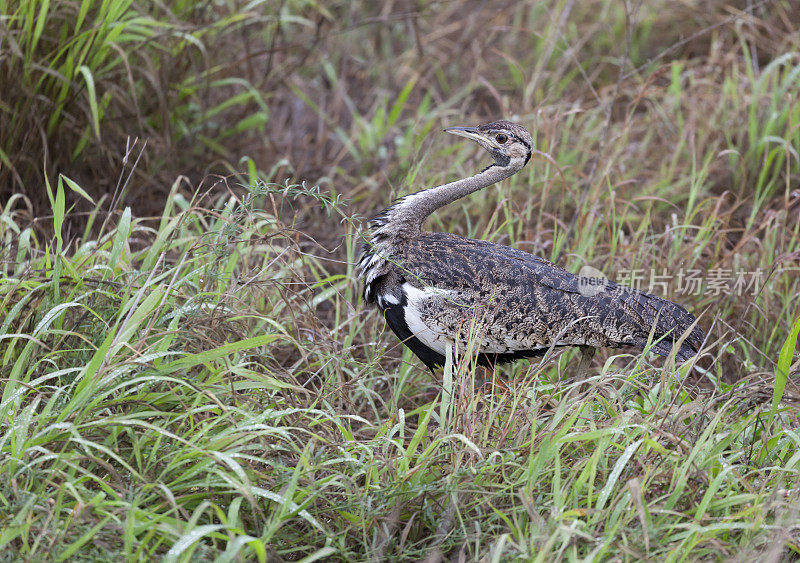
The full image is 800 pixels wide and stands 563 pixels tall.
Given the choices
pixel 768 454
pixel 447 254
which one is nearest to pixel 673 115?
pixel 447 254

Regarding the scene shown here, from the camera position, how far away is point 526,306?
3.54m

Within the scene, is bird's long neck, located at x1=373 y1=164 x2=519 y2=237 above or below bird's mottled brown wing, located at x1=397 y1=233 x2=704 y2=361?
above

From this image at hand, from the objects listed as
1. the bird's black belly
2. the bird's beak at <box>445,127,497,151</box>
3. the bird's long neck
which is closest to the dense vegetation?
the bird's black belly

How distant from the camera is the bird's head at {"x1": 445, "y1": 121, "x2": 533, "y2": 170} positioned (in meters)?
3.84

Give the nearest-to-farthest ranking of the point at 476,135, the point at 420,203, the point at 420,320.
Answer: the point at 420,320
the point at 420,203
the point at 476,135

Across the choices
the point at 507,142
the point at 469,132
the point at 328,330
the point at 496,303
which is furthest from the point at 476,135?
the point at 328,330

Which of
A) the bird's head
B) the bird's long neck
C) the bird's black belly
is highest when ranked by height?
the bird's head

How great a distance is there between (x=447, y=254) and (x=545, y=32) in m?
3.78

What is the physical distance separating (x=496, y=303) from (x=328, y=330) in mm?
762

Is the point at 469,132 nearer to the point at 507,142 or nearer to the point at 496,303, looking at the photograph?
the point at 507,142

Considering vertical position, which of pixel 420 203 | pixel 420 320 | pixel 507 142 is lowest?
pixel 420 320

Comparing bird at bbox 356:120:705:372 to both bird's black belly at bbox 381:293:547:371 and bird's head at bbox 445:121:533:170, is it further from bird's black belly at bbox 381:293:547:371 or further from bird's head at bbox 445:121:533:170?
bird's head at bbox 445:121:533:170

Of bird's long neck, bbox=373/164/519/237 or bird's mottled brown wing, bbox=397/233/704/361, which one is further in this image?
bird's long neck, bbox=373/164/519/237

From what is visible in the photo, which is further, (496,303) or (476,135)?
(476,135)
